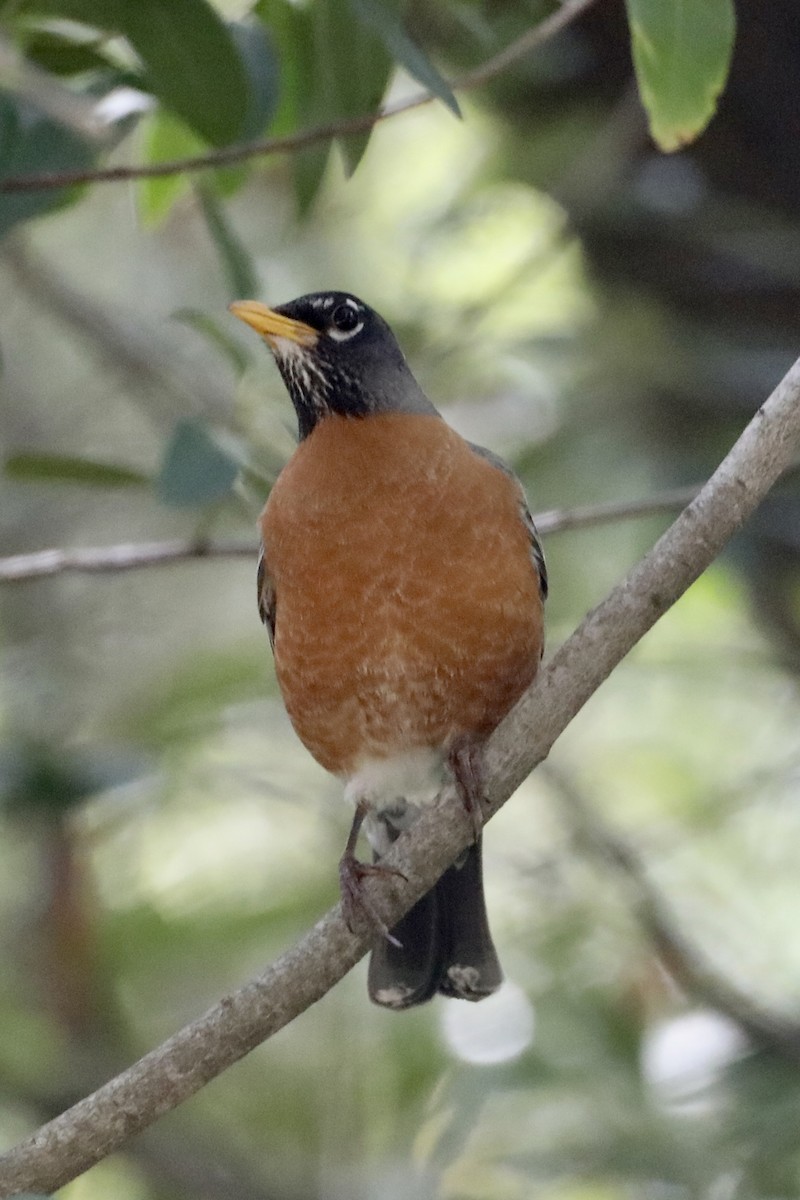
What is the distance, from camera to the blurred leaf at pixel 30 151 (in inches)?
128

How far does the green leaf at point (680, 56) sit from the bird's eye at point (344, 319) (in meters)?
1.55

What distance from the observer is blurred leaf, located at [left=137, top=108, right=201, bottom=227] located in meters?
3.65

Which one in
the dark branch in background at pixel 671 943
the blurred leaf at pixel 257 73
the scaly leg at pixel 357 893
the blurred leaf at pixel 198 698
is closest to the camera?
the scaly leg at pixel 357 893

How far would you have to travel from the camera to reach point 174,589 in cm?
660

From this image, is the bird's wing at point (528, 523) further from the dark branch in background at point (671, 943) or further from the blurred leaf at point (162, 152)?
the dark branch in background at point (671, 943)

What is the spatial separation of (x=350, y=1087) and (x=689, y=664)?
72.2 inches

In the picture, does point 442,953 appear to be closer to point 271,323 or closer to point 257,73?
point 271,323

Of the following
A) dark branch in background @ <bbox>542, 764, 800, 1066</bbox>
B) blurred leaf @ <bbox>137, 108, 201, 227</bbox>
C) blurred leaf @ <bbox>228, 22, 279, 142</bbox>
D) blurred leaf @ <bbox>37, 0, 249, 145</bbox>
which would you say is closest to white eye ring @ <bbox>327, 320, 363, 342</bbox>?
blurred leaf @ <bbox>137, 108, 201, 227</bbox>

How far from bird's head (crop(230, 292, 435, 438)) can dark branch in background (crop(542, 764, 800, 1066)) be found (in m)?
1.61

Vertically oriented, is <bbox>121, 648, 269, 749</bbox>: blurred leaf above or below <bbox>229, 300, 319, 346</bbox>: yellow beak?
below

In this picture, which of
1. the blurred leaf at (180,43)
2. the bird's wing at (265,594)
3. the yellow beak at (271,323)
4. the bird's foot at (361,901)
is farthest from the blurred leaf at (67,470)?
the bird's foot at (361,901)

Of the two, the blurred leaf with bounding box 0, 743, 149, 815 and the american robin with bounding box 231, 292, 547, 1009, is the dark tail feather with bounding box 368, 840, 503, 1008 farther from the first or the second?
the blurred leaf with bounding box 0, 743, 149, 815

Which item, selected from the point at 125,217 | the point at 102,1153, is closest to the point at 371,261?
the point at 125,217

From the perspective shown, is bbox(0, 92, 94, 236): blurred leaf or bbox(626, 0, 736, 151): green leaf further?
bbox(0, 92, 94, 236): blurred leaf
